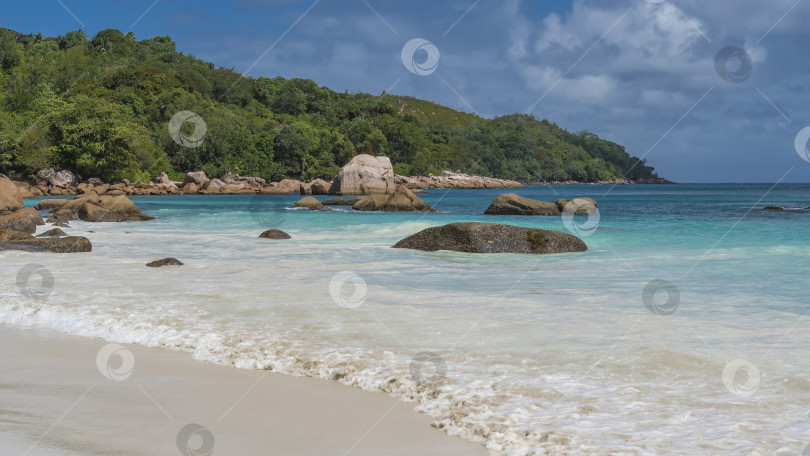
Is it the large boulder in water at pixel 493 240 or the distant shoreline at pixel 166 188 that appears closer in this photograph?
the large boulder in water at pixel 493 240

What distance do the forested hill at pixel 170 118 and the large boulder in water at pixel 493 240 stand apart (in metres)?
48.0

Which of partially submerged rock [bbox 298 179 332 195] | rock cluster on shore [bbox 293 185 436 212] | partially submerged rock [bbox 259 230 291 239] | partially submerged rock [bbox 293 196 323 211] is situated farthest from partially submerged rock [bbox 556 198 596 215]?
partially submerged rock [bbox 298 179 332 195]

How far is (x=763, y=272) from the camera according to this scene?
10359 mm

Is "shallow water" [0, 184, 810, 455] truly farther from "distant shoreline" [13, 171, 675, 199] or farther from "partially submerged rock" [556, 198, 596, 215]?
Result: "distant shoreline" [13, 171, 675, 199]

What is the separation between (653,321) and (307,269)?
5834 millimetres

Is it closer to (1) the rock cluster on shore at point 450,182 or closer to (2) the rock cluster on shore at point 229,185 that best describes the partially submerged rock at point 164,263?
(2) the rock cluster on shore at point 229,185

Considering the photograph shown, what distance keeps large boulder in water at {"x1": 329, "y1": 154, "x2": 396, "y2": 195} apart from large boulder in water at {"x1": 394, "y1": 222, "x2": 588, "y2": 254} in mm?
43210

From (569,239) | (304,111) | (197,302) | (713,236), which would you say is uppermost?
(304,111)

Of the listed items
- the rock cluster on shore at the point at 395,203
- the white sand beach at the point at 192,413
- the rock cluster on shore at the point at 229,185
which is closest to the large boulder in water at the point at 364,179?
the rock cluster on shore at the point at 229,185

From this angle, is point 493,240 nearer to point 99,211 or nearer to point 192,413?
point 192,413

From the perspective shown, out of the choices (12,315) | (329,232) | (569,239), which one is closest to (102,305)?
(12,315)

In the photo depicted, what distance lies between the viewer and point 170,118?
73.7m

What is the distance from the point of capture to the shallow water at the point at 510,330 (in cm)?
354

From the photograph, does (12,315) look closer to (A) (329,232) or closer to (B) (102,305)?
(B) (102,305)
